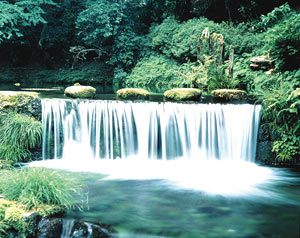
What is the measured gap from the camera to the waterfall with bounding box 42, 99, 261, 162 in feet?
29.5

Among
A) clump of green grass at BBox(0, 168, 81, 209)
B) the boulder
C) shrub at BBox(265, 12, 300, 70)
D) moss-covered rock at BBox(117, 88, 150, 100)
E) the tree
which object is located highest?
the tree

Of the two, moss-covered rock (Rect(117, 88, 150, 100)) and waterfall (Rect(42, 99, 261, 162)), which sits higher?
moss-covered rock (Rect(117, 88, 150, 100))

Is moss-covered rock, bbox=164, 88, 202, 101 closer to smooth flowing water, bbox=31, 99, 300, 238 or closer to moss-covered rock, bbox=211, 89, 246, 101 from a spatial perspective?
moss-covered rock, bbox=211, 89, 246, 101

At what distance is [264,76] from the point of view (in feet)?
35.4

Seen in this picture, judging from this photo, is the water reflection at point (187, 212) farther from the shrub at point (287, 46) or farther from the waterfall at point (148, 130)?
the shrub at point (287, 46)

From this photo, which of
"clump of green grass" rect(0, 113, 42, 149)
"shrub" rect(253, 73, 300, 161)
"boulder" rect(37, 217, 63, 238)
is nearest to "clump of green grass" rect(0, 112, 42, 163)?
"clump of green grass" rect(0, 113, 42, 149)

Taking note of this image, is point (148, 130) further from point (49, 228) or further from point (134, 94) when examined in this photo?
point (49, 228)

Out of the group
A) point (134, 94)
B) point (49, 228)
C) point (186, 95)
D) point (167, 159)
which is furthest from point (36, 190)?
point (186, 95)

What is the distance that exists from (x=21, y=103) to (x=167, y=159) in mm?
4121

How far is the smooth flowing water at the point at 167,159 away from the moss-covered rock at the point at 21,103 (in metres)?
0.26

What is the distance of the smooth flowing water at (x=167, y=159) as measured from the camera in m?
5.84

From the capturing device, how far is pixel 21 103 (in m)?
8.95

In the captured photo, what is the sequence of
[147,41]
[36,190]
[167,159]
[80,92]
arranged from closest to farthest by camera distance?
[36,190] < [167,159] < [80,92] < [147,41]

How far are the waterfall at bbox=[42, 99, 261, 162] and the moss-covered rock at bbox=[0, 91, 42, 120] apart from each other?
233 mm
